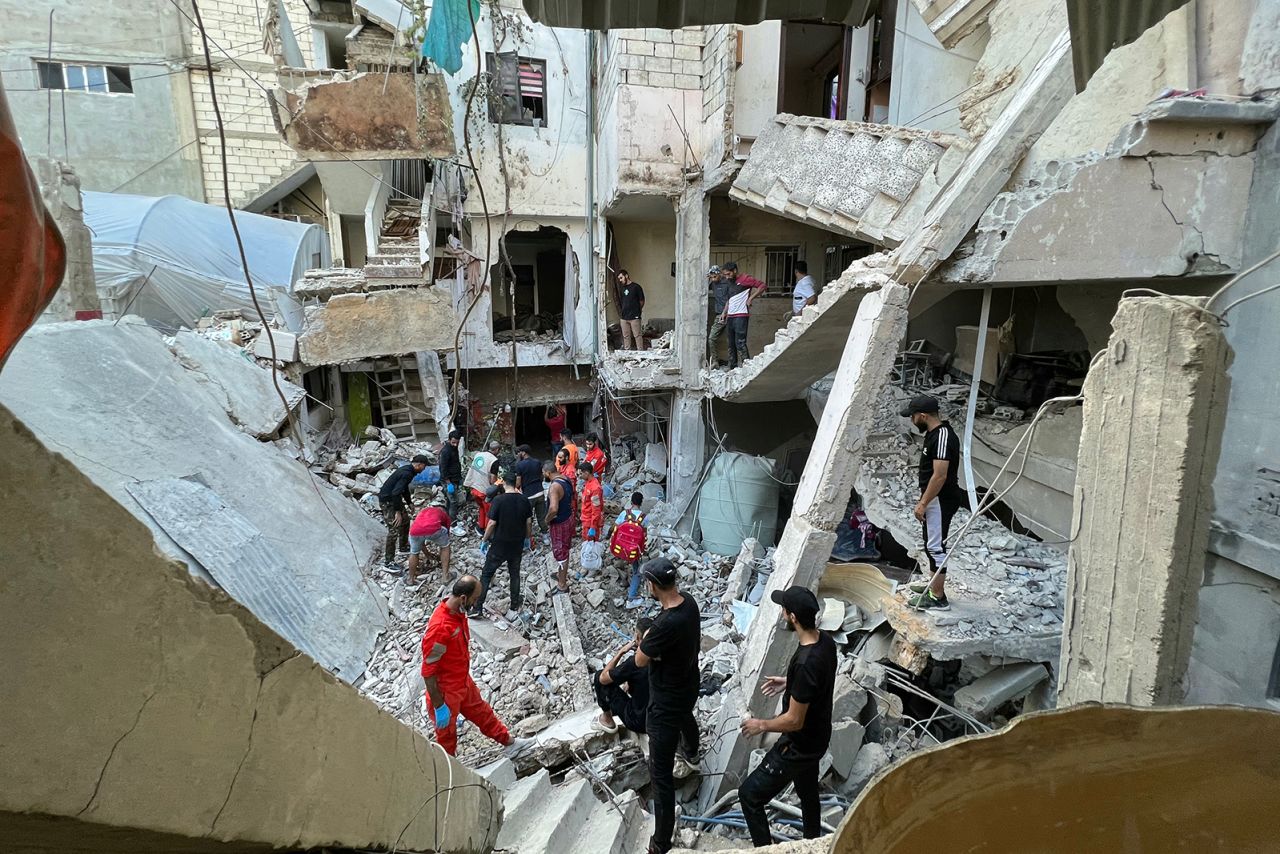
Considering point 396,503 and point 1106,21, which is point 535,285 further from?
point 1106,21

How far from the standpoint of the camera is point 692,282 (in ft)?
37.3

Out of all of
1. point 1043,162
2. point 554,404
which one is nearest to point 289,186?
point 554,404

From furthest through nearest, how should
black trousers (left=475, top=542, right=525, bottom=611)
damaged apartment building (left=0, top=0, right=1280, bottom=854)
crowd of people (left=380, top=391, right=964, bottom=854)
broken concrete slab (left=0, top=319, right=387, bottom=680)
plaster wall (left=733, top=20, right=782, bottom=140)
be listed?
plaster wall (left=733, top=20, right=782, bottom=140), black trousers (left=475, top=542, right=525, bottom=611), broken concrete slab (left=0, top=319, right=387, bottom=680), crowd of people (left=380, top=391, right=964, bottom=854), damaged apartment building (left=0, top=0, right=1280, bottom=854)

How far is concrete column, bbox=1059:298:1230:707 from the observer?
2.82 meters

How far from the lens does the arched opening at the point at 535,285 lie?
16359 mm

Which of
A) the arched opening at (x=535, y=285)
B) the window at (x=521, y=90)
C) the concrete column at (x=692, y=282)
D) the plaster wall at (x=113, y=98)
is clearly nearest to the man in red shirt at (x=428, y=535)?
the concrete column at (x=692, y=282)

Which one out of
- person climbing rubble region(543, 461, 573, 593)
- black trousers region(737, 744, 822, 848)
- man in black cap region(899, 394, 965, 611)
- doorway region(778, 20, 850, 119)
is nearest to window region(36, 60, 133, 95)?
doorway region(778, 20, 850, 119)

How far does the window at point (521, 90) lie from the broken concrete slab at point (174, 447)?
815cm

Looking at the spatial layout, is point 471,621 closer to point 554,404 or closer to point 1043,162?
point 1043,162

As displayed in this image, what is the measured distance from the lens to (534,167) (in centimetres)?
1345

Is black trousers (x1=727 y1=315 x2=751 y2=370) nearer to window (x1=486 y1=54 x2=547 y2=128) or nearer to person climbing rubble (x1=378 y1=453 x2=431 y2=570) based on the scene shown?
person climbing rubble (x1=378 y1=453 x2=431 y2=570)

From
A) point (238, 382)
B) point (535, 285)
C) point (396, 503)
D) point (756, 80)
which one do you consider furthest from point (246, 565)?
point (535, 285)

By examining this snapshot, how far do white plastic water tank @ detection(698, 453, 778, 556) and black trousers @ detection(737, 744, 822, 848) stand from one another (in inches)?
266

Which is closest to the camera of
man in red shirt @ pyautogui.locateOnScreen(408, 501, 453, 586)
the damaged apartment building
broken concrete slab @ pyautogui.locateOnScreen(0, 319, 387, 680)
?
the damaged apartment building
